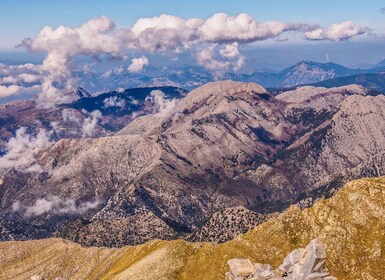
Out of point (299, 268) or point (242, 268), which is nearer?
point (299, 268)

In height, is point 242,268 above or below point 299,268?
below

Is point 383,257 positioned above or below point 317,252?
below

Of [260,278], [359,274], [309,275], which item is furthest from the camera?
[359,274]

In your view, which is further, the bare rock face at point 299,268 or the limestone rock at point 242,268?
the limestone rock at point 242,268

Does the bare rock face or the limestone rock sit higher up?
the bare rock face

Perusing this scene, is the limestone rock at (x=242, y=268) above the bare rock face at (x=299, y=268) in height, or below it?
below

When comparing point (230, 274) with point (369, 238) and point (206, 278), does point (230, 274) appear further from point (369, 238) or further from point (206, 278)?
point (369, 238)

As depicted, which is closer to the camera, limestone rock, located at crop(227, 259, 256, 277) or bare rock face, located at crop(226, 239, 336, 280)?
bare rock face, located at crop(226, 239, 336, 280)

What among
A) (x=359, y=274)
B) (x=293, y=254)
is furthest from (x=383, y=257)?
(x=293, y=254)
